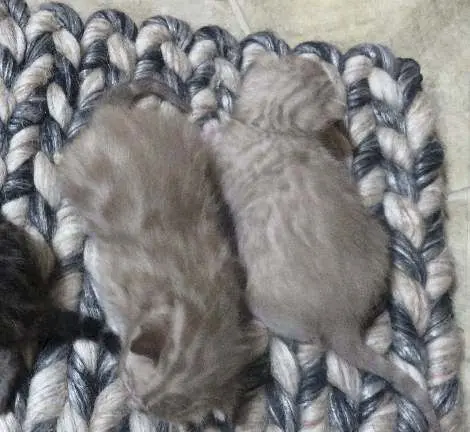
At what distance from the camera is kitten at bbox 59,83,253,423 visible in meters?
1.10

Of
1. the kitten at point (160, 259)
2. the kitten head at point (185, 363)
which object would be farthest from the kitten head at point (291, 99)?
the kitten head at point (185, 363)

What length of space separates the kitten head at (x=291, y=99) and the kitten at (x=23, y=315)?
41 centimetres

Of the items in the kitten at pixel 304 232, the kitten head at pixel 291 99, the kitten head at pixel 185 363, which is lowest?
the kitten head at pixel 185 363

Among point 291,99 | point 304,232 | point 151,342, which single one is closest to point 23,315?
point 151,342

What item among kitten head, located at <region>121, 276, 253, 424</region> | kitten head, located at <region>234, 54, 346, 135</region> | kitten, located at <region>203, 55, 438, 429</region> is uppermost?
kitten head, located at <region>234, 54, 346, 135</region>

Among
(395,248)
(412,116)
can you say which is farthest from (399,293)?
(412,116)

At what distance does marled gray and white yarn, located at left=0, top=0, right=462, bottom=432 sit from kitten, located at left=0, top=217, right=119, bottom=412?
0.07 ft

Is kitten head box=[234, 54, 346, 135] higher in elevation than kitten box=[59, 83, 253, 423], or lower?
higher

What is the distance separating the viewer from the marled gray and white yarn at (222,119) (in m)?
1.15

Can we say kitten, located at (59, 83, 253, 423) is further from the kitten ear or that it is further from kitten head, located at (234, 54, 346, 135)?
kitten head, located at (234, 54, 346, 135)

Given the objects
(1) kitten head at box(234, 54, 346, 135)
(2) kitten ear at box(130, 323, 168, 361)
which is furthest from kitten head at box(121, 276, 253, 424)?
(1) kitten head at box(234, 54, 346, 135)

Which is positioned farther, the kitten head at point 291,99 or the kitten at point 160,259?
the kitten head at point 291,99

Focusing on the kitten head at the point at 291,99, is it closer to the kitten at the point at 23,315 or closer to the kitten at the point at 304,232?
the kitten at the point at 304,232

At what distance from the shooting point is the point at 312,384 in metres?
1.19
